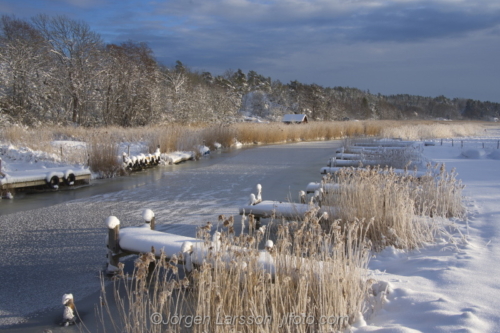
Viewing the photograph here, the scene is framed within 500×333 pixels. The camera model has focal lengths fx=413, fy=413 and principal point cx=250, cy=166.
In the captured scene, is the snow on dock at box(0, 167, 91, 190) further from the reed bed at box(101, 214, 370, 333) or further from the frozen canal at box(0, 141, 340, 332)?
the reed bed at box(101, 214, 370, 333)

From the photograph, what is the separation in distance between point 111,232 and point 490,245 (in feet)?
14.7

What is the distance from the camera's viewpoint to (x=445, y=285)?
12.1 feet

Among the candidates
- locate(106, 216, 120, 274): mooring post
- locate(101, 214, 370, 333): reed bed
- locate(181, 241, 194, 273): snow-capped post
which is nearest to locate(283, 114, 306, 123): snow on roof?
locate(106, 216, 120, 274): mooring post

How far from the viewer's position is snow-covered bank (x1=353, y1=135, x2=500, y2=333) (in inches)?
117

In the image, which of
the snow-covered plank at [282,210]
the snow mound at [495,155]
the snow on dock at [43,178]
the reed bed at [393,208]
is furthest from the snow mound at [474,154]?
the snow on dock at [43,178]

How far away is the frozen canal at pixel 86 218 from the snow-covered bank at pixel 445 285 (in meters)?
2.81

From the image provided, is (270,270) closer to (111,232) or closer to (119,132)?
(111,232)

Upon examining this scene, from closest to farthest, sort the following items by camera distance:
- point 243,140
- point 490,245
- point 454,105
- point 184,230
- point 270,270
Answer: point 270,270 → point 490,245 → point 184,230 → point 243,140 → point 454,105

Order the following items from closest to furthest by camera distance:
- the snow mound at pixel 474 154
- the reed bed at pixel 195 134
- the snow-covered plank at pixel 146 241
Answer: the snow-covered plank at pixel 146 241
the reed bed at pixel 195 134
the snow mound at pixel 474 154

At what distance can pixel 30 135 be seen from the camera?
14930 mm

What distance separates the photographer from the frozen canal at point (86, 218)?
4406 millimetres

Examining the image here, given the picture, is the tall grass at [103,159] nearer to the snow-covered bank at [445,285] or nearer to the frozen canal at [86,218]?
the frozen canal at [86,218]

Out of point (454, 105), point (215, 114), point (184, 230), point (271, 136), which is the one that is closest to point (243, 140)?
point (271, 136)

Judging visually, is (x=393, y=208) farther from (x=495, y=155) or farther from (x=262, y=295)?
(x=495, y=155)
